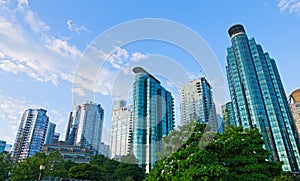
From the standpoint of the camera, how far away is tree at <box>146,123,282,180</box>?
6.14 metres

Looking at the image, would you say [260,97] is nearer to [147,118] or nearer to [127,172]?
[147,118]

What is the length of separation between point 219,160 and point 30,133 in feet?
239

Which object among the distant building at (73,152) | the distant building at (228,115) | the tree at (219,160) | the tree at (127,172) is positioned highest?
the distant building at (228,115)

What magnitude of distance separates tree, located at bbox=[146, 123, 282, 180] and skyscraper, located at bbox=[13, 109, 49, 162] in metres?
69.8

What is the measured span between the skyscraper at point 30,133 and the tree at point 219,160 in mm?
69785

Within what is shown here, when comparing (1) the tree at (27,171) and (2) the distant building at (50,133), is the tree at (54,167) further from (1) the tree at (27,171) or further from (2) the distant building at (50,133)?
(2) the distant building at (50,133)

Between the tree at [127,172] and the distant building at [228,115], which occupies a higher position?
the distant building at [228,115]

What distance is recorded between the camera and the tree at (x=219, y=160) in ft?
20.2

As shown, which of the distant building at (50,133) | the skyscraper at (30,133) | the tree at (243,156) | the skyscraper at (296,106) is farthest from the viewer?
the distant building at (50,133)

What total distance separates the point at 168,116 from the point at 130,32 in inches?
1510

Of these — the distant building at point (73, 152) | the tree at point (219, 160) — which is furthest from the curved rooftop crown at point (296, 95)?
the tree at point (219, 160)

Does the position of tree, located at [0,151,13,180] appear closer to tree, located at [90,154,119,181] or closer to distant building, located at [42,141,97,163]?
tree, located at [90,154,119,181]

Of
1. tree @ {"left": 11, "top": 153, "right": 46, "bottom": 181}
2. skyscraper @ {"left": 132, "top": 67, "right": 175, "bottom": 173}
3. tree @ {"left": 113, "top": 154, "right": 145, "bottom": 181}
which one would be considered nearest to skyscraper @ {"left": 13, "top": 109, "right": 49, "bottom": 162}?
skyscraper @ {"left": 132, "top": 67, "right": 175, "bottom": 173}

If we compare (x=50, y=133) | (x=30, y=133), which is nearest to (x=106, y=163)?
(x=30, y=133)
